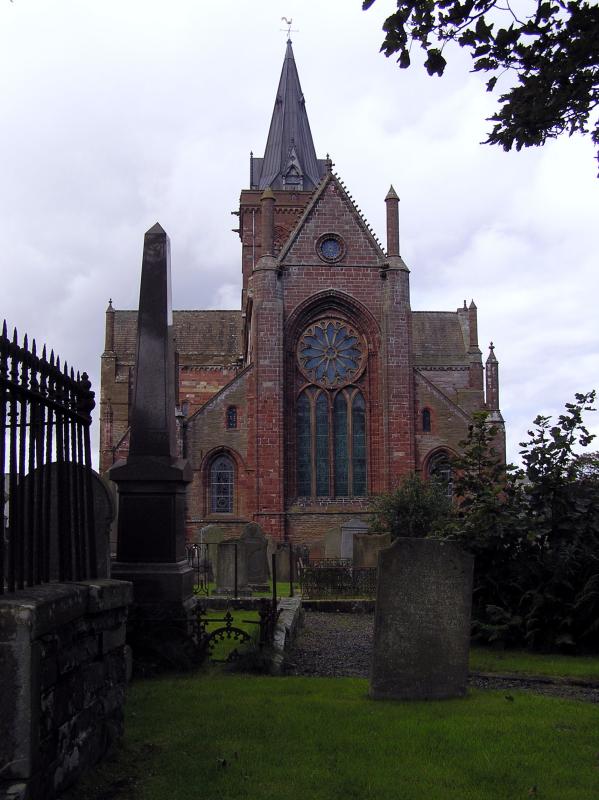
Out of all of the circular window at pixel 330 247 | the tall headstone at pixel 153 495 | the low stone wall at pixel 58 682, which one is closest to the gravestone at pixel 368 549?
the tall headstone at pixel 153 495

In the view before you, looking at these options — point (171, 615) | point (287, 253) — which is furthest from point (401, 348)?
point (171, 615)

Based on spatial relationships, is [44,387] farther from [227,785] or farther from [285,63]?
[285,63]

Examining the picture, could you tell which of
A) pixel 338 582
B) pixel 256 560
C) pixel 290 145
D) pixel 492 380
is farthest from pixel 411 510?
pixel 290 145

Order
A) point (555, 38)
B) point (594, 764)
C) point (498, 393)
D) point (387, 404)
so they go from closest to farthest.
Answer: point (594, 764)
point (555, 38)
point (387, 404)
point (498, 393)

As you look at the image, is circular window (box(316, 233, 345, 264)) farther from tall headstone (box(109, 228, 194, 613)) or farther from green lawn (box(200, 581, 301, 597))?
tall headstone (box(109, 228, 194, 613))

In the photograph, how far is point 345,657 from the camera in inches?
386

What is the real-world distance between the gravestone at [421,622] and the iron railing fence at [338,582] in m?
10.2

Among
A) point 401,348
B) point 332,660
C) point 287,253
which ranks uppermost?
point 287,253

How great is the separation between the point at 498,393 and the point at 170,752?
4085 centimetres

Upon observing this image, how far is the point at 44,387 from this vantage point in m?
4.39

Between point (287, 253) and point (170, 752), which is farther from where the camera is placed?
point (287, 253)

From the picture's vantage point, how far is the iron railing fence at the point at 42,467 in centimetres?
394

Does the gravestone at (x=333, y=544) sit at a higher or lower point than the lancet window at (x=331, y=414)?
lower

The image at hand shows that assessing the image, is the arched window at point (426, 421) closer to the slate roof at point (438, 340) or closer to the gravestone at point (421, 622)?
the slate roof at point (438, 340)
